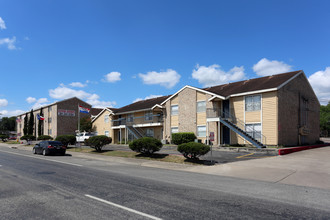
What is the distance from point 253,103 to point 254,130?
8.77 feet

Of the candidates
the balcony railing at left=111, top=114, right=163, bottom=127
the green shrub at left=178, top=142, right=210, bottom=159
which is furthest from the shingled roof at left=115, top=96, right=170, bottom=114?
the green shrub at left=178, top=142, right=210, bottom=159

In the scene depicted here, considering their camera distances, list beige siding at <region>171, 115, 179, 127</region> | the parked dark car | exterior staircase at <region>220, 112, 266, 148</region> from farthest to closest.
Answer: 1. beige siding at <region>171, 115, 179, 127</region>
2. exterior staircase at <region>220, 112, 266, 148</region>
3. the parked dark car

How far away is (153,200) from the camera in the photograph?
666cm

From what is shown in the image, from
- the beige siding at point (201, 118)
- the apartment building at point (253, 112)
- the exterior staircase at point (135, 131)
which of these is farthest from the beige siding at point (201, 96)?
the exterior staircase at point (135, 131)

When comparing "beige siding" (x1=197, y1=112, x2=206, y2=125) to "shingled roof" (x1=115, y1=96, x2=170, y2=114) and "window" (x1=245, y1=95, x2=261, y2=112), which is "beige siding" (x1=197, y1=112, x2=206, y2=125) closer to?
"window" (x1=245, y1=95, x2=261, y2=112)

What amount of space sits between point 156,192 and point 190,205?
169cm

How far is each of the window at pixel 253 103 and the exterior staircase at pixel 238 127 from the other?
1.71 m

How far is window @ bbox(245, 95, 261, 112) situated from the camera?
80.7 feet

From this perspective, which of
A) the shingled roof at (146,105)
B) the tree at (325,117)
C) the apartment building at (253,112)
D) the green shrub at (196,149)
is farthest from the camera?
the tree at (325,117)

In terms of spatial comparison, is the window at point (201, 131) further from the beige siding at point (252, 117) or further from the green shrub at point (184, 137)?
the beige siding at point (252, 117)

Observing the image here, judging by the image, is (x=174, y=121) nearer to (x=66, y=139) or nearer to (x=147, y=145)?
(x=66, y=139)

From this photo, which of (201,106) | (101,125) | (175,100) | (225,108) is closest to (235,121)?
(225,108)

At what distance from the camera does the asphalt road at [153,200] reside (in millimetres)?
5492

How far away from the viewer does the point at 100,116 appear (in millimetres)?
45312
